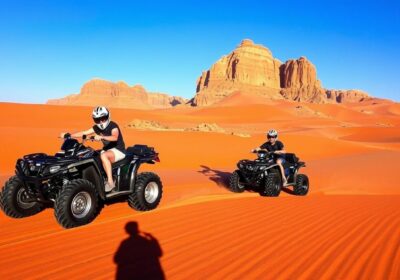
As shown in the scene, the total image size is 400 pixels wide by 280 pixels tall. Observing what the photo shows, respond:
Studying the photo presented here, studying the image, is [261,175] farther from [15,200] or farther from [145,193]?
[15,200]

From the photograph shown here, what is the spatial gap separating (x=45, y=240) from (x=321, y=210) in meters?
5.35

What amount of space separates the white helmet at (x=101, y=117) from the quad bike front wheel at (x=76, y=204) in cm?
118

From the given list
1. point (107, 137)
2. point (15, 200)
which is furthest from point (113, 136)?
point (15, 200)

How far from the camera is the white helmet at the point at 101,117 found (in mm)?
6605

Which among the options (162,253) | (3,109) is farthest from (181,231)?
(3,109)

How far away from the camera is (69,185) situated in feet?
19.1

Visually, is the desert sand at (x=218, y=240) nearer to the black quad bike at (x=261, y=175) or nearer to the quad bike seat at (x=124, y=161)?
the black quad bike at (x=261, y=175)

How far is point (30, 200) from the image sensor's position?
6582 millimetres

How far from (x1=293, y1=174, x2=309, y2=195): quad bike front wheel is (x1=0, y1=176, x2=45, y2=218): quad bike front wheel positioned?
7128 millimetres

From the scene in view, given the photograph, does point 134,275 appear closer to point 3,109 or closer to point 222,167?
point 222,167

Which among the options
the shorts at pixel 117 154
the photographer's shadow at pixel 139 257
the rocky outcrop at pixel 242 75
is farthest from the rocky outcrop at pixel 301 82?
the photographer's shadow at pixel 139 257

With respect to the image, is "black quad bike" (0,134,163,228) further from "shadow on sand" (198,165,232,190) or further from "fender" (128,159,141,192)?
"shadow on sand" (198,165,232,190)

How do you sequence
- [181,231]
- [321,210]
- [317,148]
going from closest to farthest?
[181,231], [321,210], [317,148]

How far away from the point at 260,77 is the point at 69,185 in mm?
142723
